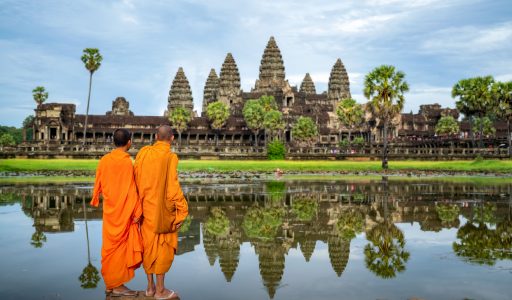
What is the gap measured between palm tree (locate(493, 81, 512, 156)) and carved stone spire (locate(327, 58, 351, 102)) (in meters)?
67.2

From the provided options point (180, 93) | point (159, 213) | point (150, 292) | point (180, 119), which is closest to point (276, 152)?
point (180, 119)

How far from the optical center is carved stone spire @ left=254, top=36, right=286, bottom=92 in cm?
11881

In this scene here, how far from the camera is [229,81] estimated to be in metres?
125

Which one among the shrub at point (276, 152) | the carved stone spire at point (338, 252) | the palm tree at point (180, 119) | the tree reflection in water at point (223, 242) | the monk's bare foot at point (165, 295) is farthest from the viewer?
the palm tree at point (180, 119)

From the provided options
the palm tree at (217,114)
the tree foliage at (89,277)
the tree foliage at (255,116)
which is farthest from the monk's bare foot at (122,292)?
the palm tree at (217,114)

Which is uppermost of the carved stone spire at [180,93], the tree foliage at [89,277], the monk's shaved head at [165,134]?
the carved stone spire at [180,93]

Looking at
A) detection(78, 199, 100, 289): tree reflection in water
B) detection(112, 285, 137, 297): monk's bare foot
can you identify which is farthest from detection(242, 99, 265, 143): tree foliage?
detection(112, 285, 137, 297): monk's bare foot

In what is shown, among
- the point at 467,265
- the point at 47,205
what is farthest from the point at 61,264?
the point at 47,205

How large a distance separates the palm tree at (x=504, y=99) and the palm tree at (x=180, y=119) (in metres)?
47.0

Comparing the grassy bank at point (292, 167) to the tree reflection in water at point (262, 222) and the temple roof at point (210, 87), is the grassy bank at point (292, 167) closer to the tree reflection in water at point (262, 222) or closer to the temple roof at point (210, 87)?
the tree reflection in water at point (262, 222)

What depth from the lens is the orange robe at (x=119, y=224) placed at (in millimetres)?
7715

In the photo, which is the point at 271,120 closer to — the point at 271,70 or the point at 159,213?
the point at 271,70

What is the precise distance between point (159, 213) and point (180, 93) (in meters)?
122

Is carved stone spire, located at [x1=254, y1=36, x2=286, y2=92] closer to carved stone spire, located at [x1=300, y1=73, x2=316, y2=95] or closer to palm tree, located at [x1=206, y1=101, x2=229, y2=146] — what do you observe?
carved stone spire, located at [x1=300, y1=73, x2=316, y2=95]
